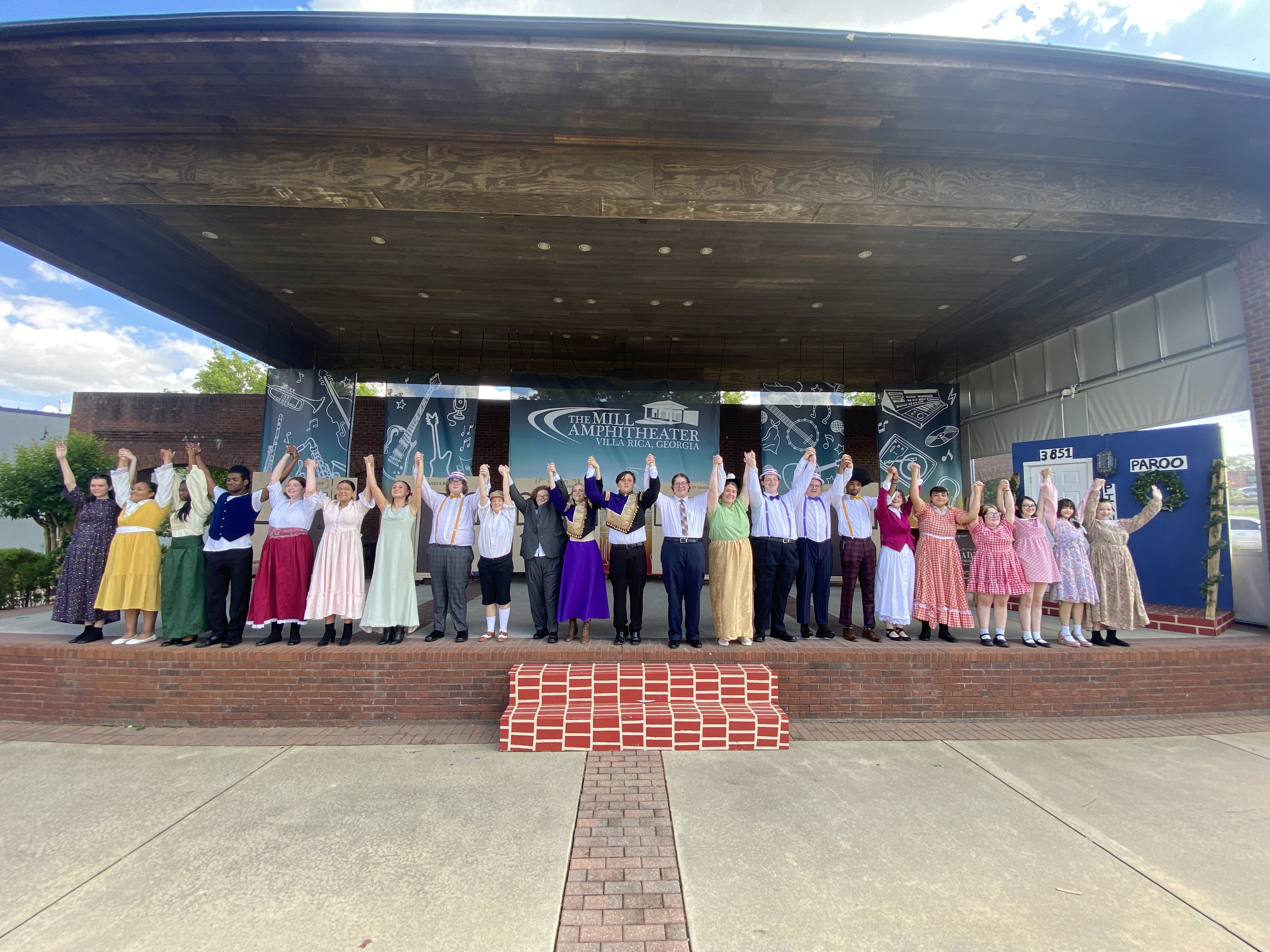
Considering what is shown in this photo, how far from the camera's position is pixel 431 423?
28.5ft

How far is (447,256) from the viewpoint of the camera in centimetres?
705

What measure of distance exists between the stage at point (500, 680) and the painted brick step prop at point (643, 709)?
0.22 m

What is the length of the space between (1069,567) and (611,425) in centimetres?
605

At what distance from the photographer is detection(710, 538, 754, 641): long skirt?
4.89 m

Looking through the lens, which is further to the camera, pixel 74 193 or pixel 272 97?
pixel 74 193

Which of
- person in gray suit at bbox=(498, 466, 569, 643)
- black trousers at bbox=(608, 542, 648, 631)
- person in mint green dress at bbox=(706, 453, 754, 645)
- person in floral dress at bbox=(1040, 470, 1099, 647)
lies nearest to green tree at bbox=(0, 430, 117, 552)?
person in gray suit at bbox=(498, 466, 569, 643)

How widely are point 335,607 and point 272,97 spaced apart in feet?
13.6

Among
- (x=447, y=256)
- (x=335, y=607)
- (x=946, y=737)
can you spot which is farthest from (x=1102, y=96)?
(x=335, y=607)

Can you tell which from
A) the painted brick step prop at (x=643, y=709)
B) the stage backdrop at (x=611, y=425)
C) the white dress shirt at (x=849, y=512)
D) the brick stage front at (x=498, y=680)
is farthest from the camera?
Result: the stage backdrop at (x=611, y=425)

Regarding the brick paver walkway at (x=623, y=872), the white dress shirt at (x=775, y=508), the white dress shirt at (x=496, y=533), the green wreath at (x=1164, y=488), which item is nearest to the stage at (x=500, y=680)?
the white dress shirt at (x=496, y=533)

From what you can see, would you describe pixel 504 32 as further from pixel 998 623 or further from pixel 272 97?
pixel 998 623

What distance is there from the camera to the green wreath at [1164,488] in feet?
20.4

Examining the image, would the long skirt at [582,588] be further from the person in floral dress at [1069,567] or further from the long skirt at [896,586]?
the person in floral dress at [1069,567]

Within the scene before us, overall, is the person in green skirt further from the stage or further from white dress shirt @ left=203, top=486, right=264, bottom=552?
the stage
